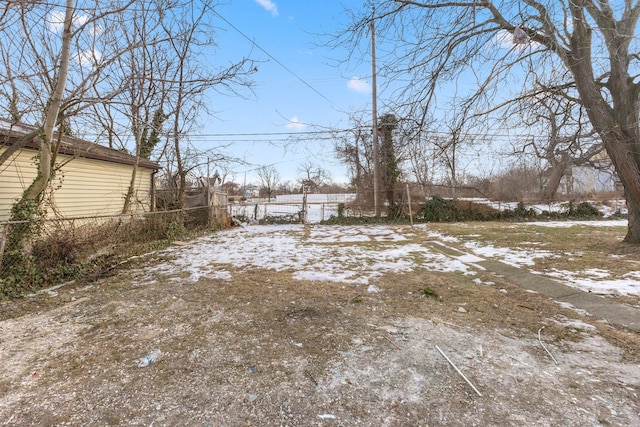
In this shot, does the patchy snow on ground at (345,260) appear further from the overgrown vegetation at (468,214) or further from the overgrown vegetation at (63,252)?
the overgrown vegetation at (468,214)

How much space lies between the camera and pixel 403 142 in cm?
519

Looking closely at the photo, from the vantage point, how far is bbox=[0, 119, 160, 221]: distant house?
6.03m

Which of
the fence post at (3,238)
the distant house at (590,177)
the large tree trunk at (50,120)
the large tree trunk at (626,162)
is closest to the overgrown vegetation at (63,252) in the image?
the fence post at (3,238)

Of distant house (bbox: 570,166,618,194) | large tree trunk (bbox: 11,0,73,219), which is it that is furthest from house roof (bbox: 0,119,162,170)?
distant house (bbox: 570,166,618,194)

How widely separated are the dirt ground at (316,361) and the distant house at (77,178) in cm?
383

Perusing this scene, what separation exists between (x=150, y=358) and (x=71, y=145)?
7505 millimetres

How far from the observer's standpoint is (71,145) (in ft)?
23.4

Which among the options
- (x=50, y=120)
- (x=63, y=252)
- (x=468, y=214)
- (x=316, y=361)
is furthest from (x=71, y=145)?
(x=468, y=214)

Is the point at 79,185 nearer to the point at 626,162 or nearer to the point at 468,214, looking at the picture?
the point at 626,162

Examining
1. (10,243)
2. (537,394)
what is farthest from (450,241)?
(10,243)

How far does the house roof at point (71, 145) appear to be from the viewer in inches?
226

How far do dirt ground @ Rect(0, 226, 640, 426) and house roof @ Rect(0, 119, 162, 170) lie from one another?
4276mm

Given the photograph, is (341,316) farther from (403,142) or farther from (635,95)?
(635,95)

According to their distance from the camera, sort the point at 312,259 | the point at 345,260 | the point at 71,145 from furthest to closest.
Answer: the point at 71,145 → the point at 312,259 → the point at 345,260
